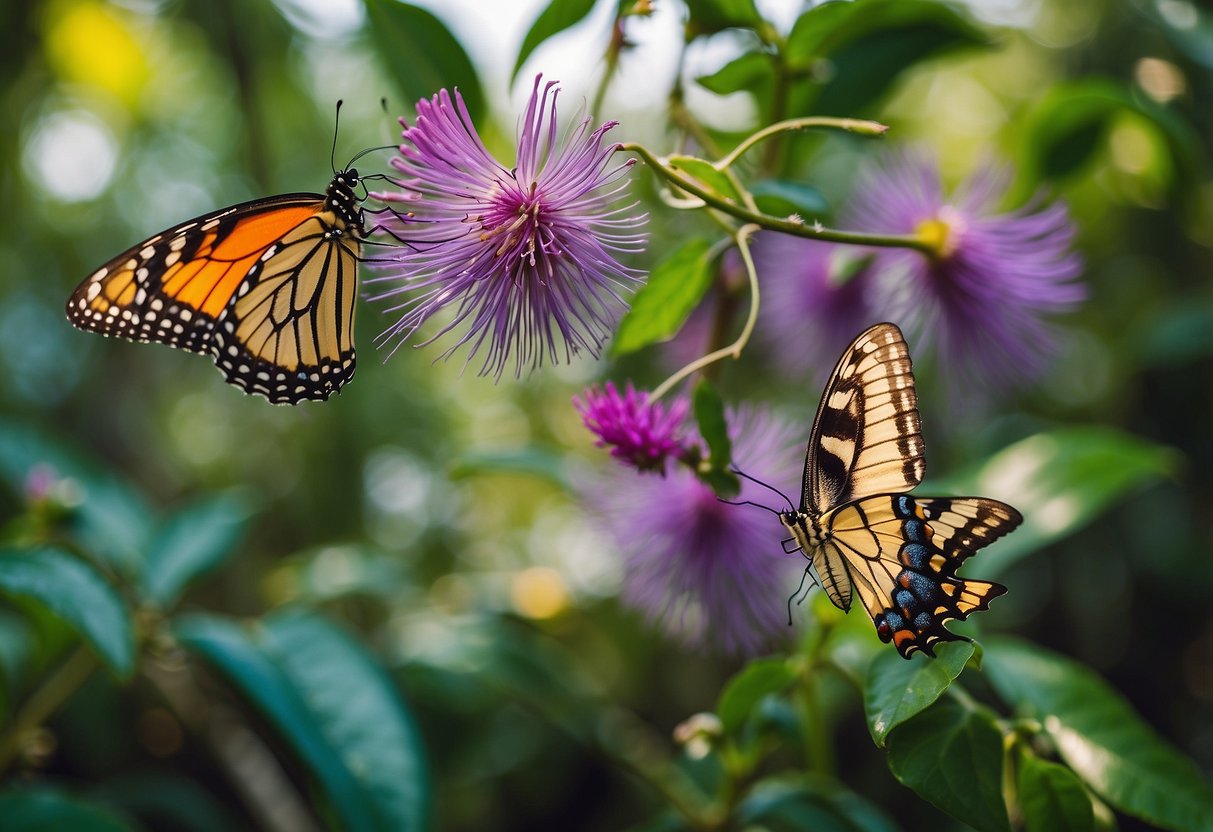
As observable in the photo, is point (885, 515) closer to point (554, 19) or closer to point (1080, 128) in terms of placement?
point (554, 19)

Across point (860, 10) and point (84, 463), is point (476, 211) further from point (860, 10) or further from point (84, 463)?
point (84, 463)

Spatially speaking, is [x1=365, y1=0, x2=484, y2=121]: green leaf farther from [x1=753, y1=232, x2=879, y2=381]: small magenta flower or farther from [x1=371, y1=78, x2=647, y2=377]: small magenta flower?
[x1=753, y1=232, x2=879, y2=381]: small magenta flower

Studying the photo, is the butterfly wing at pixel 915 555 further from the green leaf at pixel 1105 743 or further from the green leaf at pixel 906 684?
the green leaf at pixel 1105 743

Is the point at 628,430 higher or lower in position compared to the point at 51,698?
higher

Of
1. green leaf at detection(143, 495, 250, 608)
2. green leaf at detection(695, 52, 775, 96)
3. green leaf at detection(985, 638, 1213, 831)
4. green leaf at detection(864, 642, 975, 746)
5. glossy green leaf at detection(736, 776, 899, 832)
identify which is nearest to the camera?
green leaf at detection(864, 642, 975, 746)

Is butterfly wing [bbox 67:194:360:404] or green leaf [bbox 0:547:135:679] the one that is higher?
butterfly wing [bbox 67:194:360:404]

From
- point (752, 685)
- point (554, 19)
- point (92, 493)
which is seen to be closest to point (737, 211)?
point (554, 19)

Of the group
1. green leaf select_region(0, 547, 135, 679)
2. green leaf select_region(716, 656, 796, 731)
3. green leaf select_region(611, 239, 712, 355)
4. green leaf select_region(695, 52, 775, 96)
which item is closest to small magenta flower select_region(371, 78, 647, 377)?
green leaf select_region(611, 239, 712, 355)
